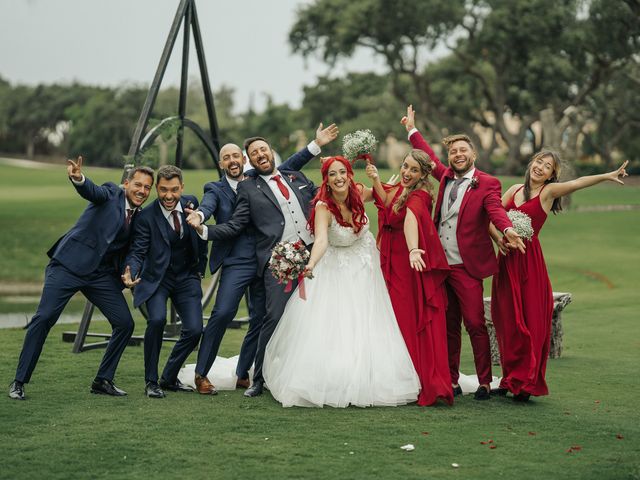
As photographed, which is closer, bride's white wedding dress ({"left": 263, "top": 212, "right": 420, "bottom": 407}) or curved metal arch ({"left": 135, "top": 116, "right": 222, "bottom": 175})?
bride's white wedding dress ({"left": 263, "top": 212, "right": 420, "bottom": 407})

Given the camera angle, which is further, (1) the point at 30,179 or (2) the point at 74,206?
(1) the point at 30,179

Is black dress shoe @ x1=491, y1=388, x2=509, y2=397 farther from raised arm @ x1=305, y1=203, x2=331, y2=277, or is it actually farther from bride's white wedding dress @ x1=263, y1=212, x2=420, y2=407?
raised arm @ x1=305, y1=203, x2=331, y2=277

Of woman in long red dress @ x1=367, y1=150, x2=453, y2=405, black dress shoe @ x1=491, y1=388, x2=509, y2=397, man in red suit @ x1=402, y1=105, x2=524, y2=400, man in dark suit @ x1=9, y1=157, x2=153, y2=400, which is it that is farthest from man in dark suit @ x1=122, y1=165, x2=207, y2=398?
black dress shoe @ x1=491, y1=388, x2=509, y2=397

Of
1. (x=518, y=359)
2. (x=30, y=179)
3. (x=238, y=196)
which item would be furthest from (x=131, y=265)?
(x=30, y=179)

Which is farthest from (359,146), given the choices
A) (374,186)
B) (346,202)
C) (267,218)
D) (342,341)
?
Result: (342,341)

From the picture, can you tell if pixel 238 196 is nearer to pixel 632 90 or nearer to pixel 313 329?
pixel 313 329

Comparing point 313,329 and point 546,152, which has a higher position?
point 546,152

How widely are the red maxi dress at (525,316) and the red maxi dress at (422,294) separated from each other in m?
0.49

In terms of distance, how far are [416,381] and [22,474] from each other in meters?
3.01

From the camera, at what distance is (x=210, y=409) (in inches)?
259

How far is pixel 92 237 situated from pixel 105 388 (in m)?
1.17

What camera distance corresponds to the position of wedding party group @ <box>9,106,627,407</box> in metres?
6.83

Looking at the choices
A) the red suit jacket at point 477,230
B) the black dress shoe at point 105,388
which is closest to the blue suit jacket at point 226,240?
the black dress shoe at point 105,388

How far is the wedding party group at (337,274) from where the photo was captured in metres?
6.83
